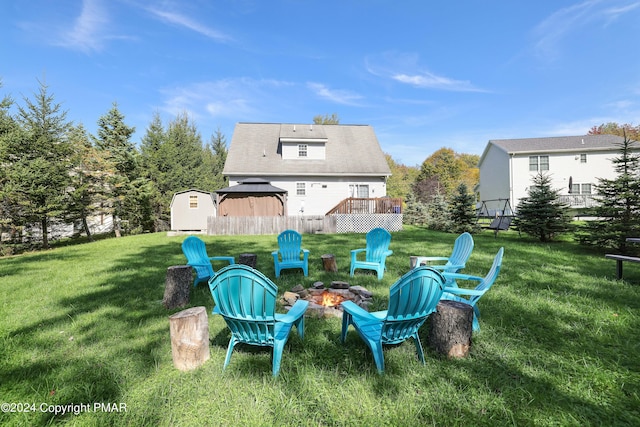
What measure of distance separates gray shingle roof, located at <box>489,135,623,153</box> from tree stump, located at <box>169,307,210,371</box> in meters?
25.2

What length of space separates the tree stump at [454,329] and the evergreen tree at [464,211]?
13.0 metres

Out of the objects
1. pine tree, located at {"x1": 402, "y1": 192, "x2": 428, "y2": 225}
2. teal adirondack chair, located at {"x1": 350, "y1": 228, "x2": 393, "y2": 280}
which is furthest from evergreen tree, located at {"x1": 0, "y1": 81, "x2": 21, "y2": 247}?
pine tree, located at {"x1": 402, "y1": 192, "x2": 428, "y2": 225}

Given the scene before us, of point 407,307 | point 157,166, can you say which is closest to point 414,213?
point 407,307

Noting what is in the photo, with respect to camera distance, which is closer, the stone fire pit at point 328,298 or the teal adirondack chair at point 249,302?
the teal adirondack chair at point 249,302

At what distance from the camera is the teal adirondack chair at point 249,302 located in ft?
7.91

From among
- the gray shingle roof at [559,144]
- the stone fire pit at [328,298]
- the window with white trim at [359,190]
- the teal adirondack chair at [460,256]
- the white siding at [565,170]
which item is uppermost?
the gray shingle roof at [559,144]

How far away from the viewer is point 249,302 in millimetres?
2441

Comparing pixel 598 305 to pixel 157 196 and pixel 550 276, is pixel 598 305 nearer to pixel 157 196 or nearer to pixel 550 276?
pixel 550 276

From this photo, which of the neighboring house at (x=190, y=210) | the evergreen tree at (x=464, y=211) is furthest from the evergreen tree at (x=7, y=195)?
the evergreen tree at (x=464, y=211)

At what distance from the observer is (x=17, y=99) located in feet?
47.8

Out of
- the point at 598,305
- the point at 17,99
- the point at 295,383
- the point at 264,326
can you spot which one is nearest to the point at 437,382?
the point at 295,383

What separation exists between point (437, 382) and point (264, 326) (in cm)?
164

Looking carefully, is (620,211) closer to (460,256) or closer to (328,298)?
(460,256)

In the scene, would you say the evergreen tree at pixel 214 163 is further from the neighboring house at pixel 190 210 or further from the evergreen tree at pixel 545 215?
the evergreen tree at pixel 545 215
